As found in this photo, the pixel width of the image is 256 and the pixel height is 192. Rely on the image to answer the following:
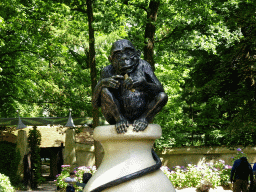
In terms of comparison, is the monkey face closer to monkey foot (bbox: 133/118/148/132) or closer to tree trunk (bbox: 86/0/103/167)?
monkey foot (bbox: 133/118/148/132)

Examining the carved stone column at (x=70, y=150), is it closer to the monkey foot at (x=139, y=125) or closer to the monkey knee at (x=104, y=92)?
the monkey knee at (x=104, y=92)

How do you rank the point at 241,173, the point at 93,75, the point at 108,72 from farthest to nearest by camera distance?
the point at 93,75 < the point at 241,173 < the point at 108,72

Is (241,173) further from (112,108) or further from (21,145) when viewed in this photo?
(21,145)

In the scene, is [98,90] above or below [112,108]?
above

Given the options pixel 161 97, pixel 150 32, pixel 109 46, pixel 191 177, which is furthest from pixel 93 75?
pixel 161 97

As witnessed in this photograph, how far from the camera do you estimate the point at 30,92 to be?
1714cm

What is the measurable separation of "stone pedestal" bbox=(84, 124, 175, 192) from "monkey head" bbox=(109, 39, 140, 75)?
0.65 m

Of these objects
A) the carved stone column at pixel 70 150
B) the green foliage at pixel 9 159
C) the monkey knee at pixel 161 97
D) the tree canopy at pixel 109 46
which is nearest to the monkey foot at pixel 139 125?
the monkey knee at pixel 161 97

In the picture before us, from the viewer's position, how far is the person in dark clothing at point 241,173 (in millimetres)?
9508

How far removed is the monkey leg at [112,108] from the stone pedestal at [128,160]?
0.08 metres

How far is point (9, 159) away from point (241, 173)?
1286 cm

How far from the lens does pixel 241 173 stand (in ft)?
31.6

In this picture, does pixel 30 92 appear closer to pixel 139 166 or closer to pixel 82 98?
pixel 82 98

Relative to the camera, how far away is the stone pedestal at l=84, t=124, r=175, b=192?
326 cm
